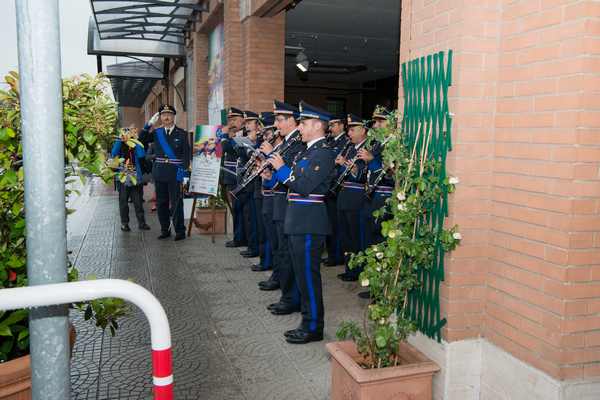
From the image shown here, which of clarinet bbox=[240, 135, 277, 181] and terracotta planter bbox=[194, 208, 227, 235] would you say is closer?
clarinet bbox=[240, 135, 277, 181]

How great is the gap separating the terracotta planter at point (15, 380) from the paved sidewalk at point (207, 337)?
1.33m

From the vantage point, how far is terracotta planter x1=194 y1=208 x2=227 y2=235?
884 centimetres

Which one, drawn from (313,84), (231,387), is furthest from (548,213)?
(313,84)

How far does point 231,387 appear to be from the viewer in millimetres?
3660

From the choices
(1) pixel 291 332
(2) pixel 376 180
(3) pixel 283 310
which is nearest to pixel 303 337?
(1) pixel 291 332

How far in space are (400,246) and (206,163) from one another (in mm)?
5511

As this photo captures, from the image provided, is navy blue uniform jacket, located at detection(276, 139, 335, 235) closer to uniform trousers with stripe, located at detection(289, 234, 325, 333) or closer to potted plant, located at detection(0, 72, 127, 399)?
uniform trousers with stripe, located at detection(289, 234, 325, 333)

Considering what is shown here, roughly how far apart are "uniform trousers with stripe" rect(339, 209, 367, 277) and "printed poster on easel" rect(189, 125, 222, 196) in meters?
2.17

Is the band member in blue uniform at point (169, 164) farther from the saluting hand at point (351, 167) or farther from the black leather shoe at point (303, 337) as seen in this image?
the black leather shoe at point (303, 337)

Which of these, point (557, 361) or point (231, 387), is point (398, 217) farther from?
point (231, 387)

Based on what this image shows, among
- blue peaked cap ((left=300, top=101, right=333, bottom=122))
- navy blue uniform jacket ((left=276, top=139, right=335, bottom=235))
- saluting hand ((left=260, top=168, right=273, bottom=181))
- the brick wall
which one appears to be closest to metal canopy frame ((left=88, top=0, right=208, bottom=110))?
saluting hand ((left=260, top=168, right=273, bottom=181))

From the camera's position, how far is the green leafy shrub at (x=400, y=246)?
3100 millimetres

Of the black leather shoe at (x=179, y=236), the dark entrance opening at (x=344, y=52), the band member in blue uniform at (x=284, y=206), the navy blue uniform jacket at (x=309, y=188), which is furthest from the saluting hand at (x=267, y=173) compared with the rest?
the dark entrance opening at (x=344, y=52)

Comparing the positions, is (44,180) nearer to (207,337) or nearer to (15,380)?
(15,380)
